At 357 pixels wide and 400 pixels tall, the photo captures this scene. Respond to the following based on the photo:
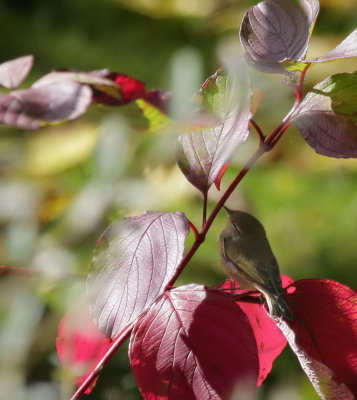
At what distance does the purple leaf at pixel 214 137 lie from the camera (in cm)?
35

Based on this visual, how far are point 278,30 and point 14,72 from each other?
180 millimetres

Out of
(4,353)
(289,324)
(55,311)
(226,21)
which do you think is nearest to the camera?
(289,324)

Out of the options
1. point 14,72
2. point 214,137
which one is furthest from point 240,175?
point 14,72

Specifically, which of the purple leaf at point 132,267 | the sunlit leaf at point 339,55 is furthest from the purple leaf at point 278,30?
the purple leaf at point 132,267

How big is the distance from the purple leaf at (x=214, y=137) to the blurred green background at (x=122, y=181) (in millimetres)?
76

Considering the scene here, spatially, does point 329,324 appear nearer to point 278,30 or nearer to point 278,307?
point 278,307

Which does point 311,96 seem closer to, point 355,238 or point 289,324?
point 289,324

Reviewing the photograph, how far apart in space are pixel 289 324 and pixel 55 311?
3.52ft

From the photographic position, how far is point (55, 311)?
1.35 meters

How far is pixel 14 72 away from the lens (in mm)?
443

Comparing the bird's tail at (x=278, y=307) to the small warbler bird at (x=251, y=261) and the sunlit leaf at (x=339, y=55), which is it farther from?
the sunlit leaf at (x=339, y=55)

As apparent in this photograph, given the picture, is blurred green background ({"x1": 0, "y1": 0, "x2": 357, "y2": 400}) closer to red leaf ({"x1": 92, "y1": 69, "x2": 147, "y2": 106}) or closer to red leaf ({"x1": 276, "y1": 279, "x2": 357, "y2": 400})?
red leaf ({"x1": 92, "y1": 69, "x2": 147, "y2": 106})

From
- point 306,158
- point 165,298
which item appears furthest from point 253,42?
point 306,158

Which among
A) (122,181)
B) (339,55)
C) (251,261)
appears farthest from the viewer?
(122,181)
